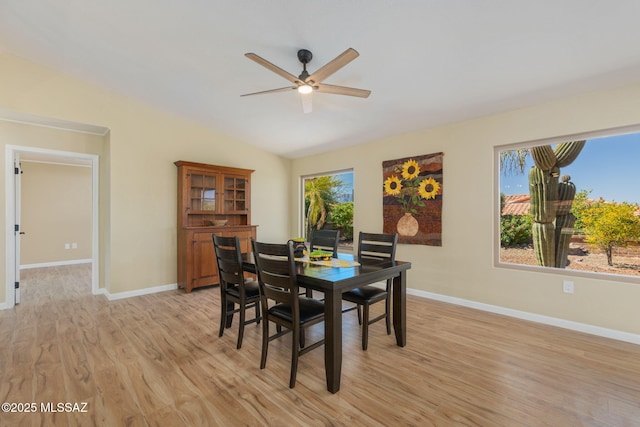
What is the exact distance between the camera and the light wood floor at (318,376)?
176 centimetres

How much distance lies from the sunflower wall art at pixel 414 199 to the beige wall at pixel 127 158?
308 cm

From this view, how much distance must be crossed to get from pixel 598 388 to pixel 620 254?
154cm

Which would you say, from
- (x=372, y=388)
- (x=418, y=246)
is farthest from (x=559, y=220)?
(x=372, y=388)

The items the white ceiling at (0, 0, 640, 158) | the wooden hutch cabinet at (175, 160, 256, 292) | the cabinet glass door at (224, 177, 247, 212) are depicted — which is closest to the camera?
the white ceiling at (0, 0, 640, 158)

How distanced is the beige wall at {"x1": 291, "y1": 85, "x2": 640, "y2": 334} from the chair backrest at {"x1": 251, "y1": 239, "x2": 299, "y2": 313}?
8.57 feet

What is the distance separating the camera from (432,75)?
2.84 m

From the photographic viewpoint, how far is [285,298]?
208cm

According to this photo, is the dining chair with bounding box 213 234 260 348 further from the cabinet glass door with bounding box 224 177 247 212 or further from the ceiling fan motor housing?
the cabinet glass door with bounding box 224 177 247 212

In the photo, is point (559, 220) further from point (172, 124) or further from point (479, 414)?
point (172, 124)

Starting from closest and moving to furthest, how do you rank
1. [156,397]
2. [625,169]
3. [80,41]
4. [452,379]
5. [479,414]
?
[479,414] < [156,397] < [452,379] < [625,169] < [80,41]

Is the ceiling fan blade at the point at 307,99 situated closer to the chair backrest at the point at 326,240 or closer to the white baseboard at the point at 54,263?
the chair backrest at the point at 326,240

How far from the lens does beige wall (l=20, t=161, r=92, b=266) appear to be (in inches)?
242

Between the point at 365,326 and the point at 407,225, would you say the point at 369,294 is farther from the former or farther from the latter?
the point at 407,225

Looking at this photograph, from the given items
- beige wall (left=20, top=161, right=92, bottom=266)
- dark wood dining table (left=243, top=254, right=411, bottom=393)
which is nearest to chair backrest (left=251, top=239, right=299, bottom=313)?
dark wood dining table (left=243, top=254, right=411, bottom=393)
